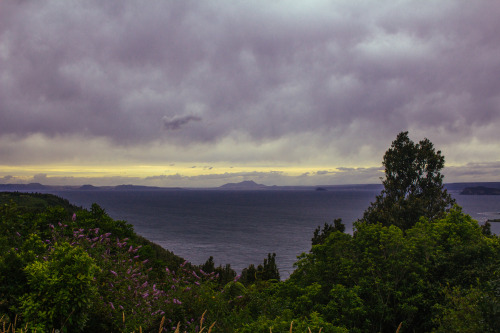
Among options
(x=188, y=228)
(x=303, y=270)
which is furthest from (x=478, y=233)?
(x=188, y=228)

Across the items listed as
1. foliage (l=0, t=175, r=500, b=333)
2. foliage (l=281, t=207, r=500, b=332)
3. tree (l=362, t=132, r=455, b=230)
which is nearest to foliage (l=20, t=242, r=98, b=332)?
foliage (l=0, t=175, r=500, b=333)

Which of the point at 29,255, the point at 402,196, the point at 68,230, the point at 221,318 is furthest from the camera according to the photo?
the point at 402,196

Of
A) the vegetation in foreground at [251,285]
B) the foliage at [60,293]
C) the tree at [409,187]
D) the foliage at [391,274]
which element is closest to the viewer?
the foliage at [60,293]

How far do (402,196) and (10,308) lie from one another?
30.3m

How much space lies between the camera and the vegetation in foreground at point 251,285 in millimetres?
7254

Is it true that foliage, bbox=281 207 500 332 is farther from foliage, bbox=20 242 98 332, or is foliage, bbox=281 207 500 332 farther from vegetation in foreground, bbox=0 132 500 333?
foliage, bbox=20 242 98 332

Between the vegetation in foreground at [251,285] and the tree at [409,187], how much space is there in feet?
40.4

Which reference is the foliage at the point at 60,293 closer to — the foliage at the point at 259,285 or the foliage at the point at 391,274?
the foliage at the point at 259,285

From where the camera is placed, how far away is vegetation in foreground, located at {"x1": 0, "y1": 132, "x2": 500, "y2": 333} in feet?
23.8

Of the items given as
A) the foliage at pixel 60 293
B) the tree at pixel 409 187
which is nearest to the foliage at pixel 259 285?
the foliage at pixel 60 293

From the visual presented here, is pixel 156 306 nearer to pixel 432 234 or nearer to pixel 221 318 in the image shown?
pixel 221 318

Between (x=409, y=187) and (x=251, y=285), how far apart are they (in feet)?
77.7

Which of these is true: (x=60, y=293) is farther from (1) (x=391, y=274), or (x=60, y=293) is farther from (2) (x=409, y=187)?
(2) (x=409, y=187)

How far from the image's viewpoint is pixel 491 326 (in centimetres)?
720
